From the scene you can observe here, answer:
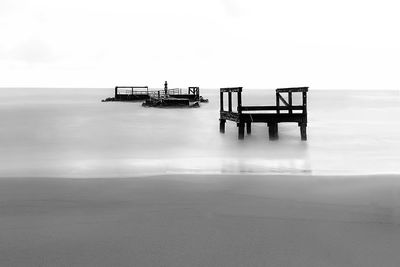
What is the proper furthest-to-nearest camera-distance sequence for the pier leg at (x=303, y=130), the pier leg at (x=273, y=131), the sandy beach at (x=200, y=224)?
the pier leg at (x=303, y=130) → the pier leg at (x=273, y=131) → the sandy beach at (x=200, y=224)

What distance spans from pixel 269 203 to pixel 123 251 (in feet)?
10.8

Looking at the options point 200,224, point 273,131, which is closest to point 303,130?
point 273,131

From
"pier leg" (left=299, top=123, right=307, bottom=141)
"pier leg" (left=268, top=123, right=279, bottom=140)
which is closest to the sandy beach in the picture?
"pier leg" (left=268, top=123, right=279, bottom=140)

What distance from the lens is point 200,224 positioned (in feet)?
22.1

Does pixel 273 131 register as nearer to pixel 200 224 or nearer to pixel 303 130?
pixel 303 130

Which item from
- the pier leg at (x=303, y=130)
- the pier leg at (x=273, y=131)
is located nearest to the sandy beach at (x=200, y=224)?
the pier leg at (x=273, y=131)

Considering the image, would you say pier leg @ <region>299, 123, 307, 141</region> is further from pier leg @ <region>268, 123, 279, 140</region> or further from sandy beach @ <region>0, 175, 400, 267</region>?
sandy beach @ <region>0, 175, 400, 267</region>

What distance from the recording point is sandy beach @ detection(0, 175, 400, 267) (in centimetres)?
538

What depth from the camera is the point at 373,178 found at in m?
11.1

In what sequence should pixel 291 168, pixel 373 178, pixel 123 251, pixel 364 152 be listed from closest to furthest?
pixel 123 251
pixel 373 178
pixel 291 168
pixel 364 152

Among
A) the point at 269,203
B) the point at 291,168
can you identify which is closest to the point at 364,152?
the point at 291,168

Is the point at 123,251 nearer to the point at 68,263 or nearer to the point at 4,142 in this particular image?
the point at 68,263

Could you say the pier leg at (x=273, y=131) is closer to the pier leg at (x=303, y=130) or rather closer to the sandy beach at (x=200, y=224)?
the pier leg at (x=303, y=130)

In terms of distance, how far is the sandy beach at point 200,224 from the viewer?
538 cm
